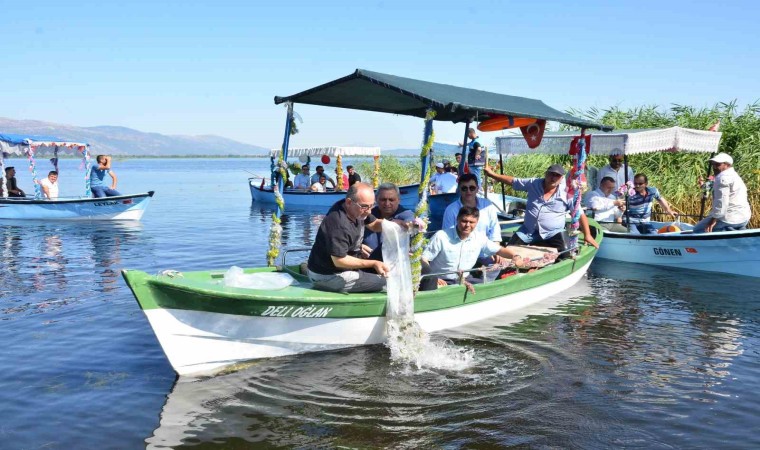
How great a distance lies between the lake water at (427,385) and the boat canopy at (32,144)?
12.3 meters

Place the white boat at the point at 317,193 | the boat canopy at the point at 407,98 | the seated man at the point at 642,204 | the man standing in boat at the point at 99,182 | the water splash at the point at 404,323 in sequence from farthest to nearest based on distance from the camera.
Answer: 1. the white boat at the point at 317,193
2. the man standing in boat at the point at 99,182
3. the seated man at the point at 642,204
4. the boat canopy at the point at 407,98
5. the water splash at the point at 404,323

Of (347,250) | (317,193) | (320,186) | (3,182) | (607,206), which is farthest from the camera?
(320,186)

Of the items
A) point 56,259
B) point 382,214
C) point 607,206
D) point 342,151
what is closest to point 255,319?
point 382,214

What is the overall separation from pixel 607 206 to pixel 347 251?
875 centimetres

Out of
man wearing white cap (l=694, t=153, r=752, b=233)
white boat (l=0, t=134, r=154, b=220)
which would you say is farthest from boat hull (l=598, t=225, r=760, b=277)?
white boat (l=0, t=134, r=154, b=220)

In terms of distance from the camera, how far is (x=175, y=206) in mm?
29359

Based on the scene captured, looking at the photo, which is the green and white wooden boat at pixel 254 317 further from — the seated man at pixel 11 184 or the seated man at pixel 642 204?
the seated man at pixel 11 184

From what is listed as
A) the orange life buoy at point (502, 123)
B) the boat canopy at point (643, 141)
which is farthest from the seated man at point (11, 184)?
the orange life buoy at point (502, 123)

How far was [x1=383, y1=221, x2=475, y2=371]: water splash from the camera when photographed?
6.96 meters

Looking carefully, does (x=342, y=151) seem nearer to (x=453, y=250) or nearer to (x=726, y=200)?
(x=726, y=200)

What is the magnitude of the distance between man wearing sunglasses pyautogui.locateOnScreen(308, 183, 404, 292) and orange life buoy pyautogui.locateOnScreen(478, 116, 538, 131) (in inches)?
128

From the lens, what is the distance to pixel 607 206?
1372 centimetres

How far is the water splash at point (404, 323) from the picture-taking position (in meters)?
6.96

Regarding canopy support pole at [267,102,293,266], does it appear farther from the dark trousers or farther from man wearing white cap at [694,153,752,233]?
man wearing white cap at [694,153,752,233]
